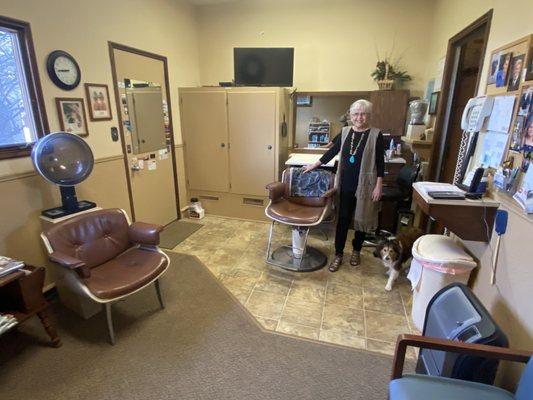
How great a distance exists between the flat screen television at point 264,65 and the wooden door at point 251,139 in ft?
1.06

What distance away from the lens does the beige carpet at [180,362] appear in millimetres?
1571

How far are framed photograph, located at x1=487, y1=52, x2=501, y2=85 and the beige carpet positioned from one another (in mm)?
1878

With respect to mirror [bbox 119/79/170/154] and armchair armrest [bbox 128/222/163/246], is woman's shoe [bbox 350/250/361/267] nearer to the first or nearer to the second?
armchair armrest [bbox 128/222/163/246]

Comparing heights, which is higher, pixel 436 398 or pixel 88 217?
pixel 88 217

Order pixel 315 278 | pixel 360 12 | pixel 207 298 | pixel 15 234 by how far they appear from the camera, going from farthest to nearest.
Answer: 1. pixel 360 12
2. pixel 315 278
3. pixel 207 298
4. pixel 15 234

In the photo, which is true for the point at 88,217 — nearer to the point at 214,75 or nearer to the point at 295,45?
the point at 214,75

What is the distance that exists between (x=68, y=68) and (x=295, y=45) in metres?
2.62

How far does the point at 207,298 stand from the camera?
92.7 inches

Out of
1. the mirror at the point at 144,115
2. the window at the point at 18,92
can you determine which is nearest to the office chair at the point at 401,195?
the mirror at the point at 144,115

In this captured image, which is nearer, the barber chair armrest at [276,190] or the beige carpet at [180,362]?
the beige carpet at [180,362]

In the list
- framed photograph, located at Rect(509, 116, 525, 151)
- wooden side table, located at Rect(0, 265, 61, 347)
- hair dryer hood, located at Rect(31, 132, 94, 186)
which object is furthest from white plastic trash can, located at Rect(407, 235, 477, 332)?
hair dryer hood, located at Rect(31, 132, 94, 186)

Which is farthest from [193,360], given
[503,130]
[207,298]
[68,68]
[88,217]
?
[68,68]

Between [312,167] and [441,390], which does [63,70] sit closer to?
[312,167]

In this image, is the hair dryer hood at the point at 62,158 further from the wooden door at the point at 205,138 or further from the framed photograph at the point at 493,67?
the framed photograph at the point at 493,67
